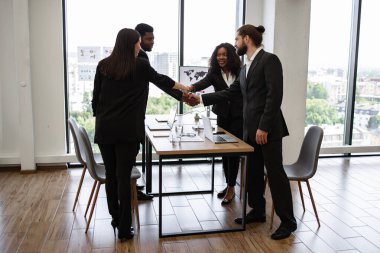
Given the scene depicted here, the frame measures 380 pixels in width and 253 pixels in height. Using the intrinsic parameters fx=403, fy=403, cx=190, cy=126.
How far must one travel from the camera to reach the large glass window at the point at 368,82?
5.90 meters

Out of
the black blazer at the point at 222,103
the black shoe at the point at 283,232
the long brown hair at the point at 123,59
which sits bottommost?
the black shoe at the point at 283,232

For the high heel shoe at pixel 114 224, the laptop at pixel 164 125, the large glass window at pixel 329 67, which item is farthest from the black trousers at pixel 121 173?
the large glass window at pixel 329 67

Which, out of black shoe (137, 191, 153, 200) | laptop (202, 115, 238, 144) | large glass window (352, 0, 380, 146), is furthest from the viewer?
large glass window (352, 0, 380, 146)

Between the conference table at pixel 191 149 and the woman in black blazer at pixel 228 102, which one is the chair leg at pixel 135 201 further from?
the woman in black blazer at pixel 228 102

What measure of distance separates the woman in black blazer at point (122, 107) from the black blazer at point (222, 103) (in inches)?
42.0

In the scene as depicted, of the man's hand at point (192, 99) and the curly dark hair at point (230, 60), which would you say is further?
the curly dark hair at point (230, 60)

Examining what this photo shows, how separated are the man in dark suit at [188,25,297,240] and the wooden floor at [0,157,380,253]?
27cm

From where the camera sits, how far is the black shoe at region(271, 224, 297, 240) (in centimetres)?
321

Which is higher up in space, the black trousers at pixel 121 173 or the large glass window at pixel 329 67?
the large glass window at pixel 329 67

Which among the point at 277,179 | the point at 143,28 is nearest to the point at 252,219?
the point at 277,179

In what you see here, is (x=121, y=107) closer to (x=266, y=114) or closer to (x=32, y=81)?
(x=266, y=114)

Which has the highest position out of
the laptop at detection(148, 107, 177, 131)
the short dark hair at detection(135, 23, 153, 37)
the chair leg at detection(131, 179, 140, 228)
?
the short dark hair at detection(135, 23, 153, 37)

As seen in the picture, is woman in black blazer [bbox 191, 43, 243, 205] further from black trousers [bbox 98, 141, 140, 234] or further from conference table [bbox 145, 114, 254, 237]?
black trousers [bbox 98, 141, 140, 234]

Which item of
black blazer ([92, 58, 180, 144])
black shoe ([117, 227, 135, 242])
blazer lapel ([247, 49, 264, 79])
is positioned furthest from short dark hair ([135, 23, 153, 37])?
black shoe ([117, 227, 135, 242])
